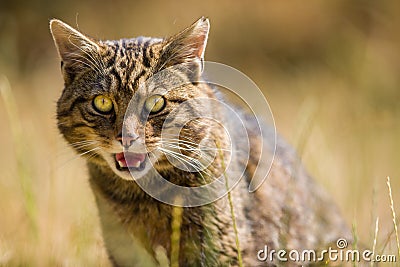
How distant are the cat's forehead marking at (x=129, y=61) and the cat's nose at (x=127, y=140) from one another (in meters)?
0.22

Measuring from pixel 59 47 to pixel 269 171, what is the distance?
1.17 m

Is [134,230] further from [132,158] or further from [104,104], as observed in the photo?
[104,104]

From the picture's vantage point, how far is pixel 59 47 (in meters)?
3.31

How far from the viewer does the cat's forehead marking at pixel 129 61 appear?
3.07 meters

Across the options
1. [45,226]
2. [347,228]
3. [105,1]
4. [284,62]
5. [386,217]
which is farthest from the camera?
[105,1]

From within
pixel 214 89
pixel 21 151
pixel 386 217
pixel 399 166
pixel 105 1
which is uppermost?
pixel 105 1

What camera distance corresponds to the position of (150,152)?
305cm

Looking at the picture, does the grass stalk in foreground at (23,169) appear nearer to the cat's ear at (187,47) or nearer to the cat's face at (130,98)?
the cat's face at (130,98)

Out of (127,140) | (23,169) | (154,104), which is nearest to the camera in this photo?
(127,140)

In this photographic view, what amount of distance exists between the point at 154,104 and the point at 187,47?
31 cm

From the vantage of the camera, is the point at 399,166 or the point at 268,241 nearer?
the point at 268,241

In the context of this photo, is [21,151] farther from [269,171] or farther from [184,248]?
[269,171]

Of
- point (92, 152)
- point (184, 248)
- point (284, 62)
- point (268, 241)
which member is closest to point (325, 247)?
point (268, 241)

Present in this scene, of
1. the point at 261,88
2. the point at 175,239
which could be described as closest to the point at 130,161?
the point at 175,239
